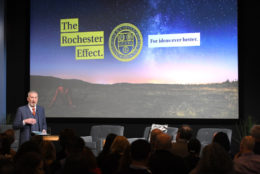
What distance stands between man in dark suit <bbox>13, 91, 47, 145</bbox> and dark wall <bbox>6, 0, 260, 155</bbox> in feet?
9.01

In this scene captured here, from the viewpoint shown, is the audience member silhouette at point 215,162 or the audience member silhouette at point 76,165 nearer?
the audience member silhouette at point 76,165

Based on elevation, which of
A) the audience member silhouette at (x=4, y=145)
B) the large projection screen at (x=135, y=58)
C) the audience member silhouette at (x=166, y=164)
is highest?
the large projection screen at (x=135, y=58)

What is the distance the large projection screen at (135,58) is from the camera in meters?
7.61

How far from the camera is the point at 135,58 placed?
8.09 meters

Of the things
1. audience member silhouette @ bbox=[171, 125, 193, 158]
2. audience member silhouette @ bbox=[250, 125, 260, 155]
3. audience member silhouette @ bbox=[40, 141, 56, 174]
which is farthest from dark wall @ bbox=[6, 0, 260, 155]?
audience member silhouette @ bbox=[40, 141, 56, 174]

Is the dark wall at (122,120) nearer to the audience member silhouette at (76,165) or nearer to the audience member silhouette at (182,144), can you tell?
the audience member silhouette at (182,144)

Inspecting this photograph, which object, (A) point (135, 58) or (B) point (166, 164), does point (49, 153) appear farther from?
(A) point (135, 58)

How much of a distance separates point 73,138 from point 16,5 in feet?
20.0

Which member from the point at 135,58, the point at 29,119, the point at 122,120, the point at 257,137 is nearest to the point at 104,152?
the point at 257,137

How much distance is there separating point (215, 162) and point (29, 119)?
3.33 meters

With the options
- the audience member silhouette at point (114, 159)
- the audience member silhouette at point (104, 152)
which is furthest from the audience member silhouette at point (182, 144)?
the audience member silhouette at point (114, 159)

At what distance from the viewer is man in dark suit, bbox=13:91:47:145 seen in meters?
5.33

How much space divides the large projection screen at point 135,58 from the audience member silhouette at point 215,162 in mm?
5203

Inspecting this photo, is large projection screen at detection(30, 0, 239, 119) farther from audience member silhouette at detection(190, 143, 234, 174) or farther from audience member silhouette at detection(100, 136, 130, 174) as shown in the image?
audience member silhouette at detection(190, 143, 234, 174)
